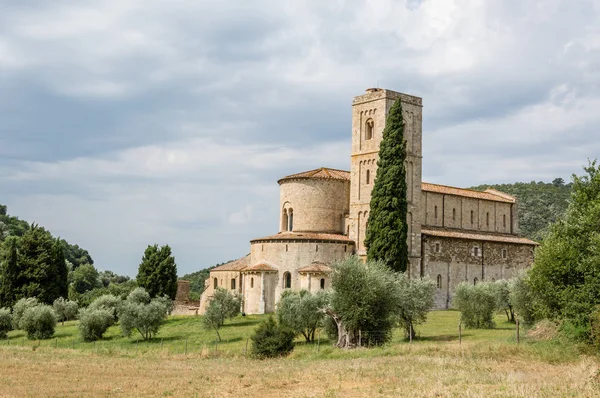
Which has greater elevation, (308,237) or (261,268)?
(308,237)

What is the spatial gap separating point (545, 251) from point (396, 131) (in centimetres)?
2109

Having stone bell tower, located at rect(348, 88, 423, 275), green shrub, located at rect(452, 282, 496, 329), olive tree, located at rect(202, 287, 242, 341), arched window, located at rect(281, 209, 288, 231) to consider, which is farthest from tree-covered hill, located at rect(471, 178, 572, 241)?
olive tree, located at rect(202, 287, 242, 341)

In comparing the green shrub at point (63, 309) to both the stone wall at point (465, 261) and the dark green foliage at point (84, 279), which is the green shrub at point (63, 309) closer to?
the stone wall at point (465, 261)

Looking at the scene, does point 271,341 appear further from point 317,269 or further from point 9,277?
point 9,277

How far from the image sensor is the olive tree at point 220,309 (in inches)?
1777

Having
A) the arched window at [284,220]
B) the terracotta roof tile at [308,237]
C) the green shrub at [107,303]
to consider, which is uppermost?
the arched window at [284,220]

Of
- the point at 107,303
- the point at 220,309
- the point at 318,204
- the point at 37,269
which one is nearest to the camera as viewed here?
the point at 220,309

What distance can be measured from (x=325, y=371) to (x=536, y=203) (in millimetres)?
88263

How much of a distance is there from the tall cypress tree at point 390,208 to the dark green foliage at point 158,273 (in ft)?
65.9

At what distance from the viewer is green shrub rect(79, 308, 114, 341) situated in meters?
47.6

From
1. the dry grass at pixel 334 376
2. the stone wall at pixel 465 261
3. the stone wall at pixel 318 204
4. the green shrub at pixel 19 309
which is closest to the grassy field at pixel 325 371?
the dry grass at pixel 334 376

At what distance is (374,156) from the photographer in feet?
181

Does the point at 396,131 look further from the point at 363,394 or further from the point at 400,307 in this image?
the point at 363,394

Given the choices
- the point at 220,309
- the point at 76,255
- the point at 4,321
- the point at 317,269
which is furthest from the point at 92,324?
the point at 76,255
